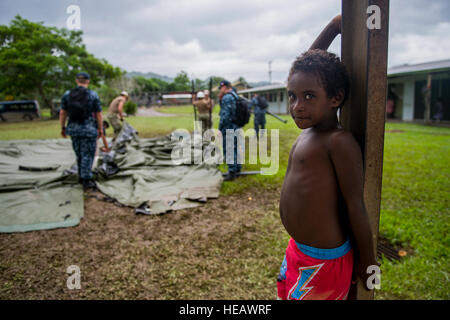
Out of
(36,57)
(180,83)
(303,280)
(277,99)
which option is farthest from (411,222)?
(180,83)

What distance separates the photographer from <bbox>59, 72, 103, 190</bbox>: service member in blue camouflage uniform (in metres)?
4.66

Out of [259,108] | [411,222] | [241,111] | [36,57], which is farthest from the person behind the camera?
[36,57]

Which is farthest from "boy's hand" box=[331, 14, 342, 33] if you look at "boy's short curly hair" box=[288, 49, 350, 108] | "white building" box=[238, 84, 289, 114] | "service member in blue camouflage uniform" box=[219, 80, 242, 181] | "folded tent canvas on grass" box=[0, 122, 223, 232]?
"white building" box=[238, 84, 289, 114]

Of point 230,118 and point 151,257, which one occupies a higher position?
point 230,118

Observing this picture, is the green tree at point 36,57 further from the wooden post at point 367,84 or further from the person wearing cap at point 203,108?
the wooden post at point 367,84

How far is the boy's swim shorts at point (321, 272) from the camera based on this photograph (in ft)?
3.42

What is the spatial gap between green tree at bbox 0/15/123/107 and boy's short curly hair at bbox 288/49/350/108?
26.1 meters

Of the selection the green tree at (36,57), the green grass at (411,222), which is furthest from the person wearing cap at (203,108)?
the green tree at (36,57)

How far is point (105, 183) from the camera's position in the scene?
5.16 m

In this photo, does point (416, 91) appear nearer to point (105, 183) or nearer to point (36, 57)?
point (105, 183)

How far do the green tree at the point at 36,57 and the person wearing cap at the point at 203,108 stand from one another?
60.9ft

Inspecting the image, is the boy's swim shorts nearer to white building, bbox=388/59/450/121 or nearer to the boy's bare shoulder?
the boy's bare shoulder

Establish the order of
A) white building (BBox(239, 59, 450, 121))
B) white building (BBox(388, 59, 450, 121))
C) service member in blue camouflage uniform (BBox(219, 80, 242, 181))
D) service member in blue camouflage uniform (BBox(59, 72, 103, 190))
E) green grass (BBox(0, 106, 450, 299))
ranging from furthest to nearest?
white building (BBox(388, 59, 450, 121)), white building (BBox(239, 59, 450, 121)), service member in blue camouflage uniform (BBox(219, 80, 242, 181)), service member in blue camouflage uniform (BBox(59, 72, 103, 190)), green grass (BBox(0, 106, 450, 299))

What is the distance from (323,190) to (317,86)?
0.37 m
